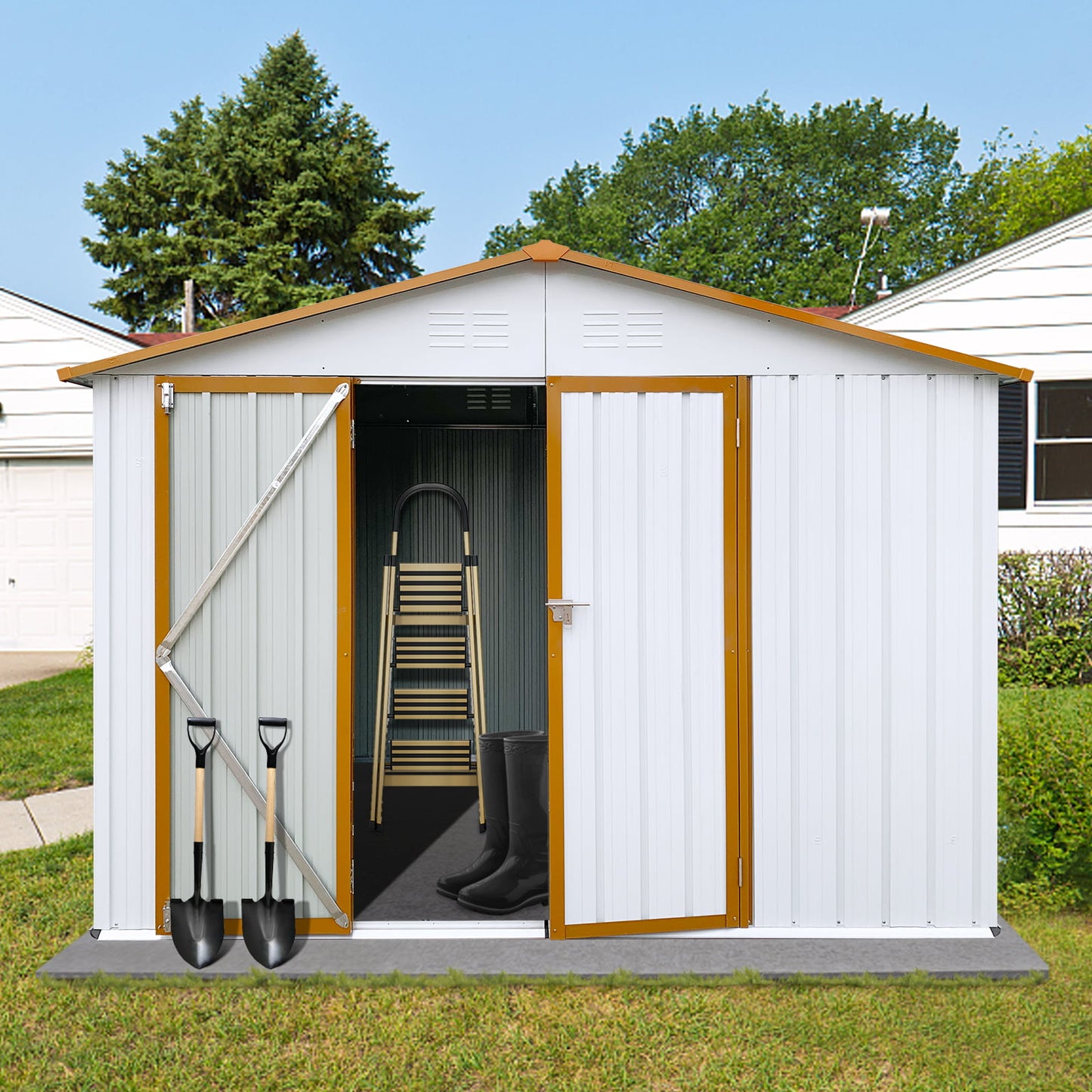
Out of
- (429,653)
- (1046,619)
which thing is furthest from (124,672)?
(1046,619)

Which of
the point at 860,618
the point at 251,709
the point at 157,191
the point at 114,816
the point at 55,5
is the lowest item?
the point at 114,816

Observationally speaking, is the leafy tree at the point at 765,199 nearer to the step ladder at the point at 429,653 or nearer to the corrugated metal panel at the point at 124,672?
Answer: the step ladder at the point at 429,653

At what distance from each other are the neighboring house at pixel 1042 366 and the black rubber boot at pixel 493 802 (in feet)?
18.3

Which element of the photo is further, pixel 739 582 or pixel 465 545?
pixel 465 545

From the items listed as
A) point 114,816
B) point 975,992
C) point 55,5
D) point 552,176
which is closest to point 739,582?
point 975,992

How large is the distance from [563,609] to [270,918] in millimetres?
1505

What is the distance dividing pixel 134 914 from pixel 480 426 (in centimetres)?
370

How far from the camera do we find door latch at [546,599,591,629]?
391cm

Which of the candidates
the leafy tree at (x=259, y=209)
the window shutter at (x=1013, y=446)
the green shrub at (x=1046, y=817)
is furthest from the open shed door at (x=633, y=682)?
the leafy tree at (x=259, y=209)

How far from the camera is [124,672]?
3918 millimetres

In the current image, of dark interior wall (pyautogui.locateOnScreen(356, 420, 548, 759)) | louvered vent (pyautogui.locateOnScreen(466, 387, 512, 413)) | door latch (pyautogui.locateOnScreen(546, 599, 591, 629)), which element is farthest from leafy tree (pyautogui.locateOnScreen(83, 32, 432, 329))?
door latch (pyautogui.locateOnScreen(546, 599, 591, 629))

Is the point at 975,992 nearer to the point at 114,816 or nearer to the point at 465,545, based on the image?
the point at 114,816

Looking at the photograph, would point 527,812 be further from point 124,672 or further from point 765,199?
point 765,199

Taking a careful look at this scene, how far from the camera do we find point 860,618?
3959 mm
